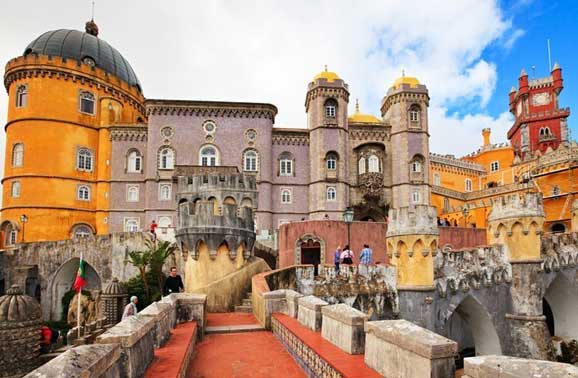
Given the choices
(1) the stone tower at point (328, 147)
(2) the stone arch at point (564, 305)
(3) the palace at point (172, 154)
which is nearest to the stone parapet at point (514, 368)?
(2) the stone arch at point (564, 305)

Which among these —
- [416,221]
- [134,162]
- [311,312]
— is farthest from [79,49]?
[311,312]

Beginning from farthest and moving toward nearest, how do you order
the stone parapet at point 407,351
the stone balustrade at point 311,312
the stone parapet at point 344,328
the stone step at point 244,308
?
the stone step at point 244,308 < the stone balustrade at point 311,312 < the stone parapet at point 344,328 < the stone parapet at point 407,351

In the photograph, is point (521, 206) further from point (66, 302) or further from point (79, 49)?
point (79, 49)

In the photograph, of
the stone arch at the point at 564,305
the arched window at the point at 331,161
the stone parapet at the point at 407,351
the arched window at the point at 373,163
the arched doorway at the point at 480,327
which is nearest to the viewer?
the stone parapet at the point at 407,351

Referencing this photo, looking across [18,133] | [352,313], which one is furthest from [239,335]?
[18,133]

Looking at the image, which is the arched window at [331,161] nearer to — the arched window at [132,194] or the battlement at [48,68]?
the arched window at [132,194]

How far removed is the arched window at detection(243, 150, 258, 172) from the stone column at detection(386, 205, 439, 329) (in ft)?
73.4

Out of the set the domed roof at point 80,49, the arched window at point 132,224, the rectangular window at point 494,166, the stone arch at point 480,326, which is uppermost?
the domed roof at point 80,49

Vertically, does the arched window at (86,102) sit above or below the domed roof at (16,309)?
above

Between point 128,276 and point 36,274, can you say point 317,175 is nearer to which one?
point 128,276

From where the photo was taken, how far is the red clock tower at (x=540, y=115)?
53000 millimetres

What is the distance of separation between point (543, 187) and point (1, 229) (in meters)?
45.2

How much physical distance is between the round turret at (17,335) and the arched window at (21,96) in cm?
2268

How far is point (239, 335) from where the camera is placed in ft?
32.8
